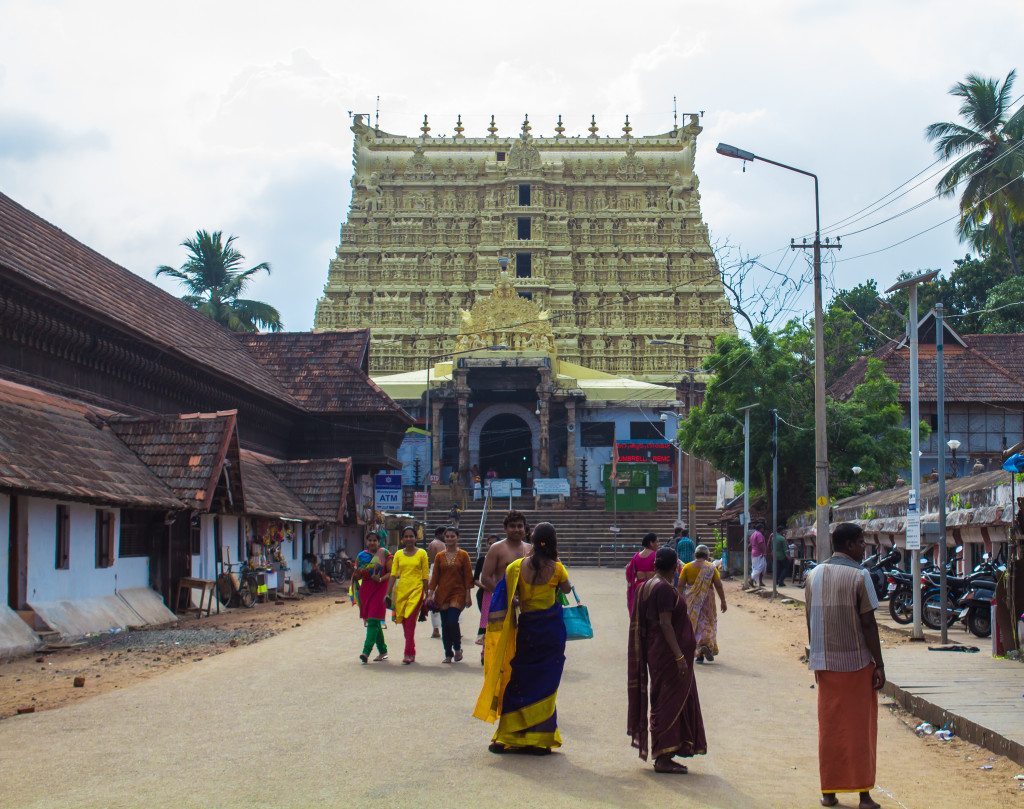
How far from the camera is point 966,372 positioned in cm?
4194

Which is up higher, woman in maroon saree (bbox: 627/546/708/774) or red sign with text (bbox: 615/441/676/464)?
red sign with text (bbox: 615/441/676/464)

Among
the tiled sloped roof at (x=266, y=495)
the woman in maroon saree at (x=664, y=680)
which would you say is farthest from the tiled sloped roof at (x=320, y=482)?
the woman in maroon saree at (x=664, y=680)

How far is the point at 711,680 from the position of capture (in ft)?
42.8

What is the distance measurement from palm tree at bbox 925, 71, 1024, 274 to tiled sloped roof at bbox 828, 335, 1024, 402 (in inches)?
230

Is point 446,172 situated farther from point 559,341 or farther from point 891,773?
point 891,773

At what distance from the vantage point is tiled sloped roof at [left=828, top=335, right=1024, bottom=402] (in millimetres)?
40969

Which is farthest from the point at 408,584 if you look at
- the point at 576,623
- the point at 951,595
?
the point at 951,595

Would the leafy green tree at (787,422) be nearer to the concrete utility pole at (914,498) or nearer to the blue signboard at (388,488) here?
the blue signboard at (388,488)

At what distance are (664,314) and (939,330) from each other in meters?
44.5

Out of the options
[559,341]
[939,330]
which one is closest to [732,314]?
[559,341]

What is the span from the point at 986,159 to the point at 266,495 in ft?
115

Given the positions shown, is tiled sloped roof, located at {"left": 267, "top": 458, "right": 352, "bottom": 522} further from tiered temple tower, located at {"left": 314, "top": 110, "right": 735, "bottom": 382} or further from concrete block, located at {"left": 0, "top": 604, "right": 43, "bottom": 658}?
tiered temple tower, located at {"left": 314, "top": 110, "right": 735, "bottom": 382}

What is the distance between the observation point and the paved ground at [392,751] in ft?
22.8

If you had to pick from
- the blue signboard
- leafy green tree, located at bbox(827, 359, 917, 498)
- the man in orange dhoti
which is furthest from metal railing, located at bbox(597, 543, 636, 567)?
the man in orange dhoti
